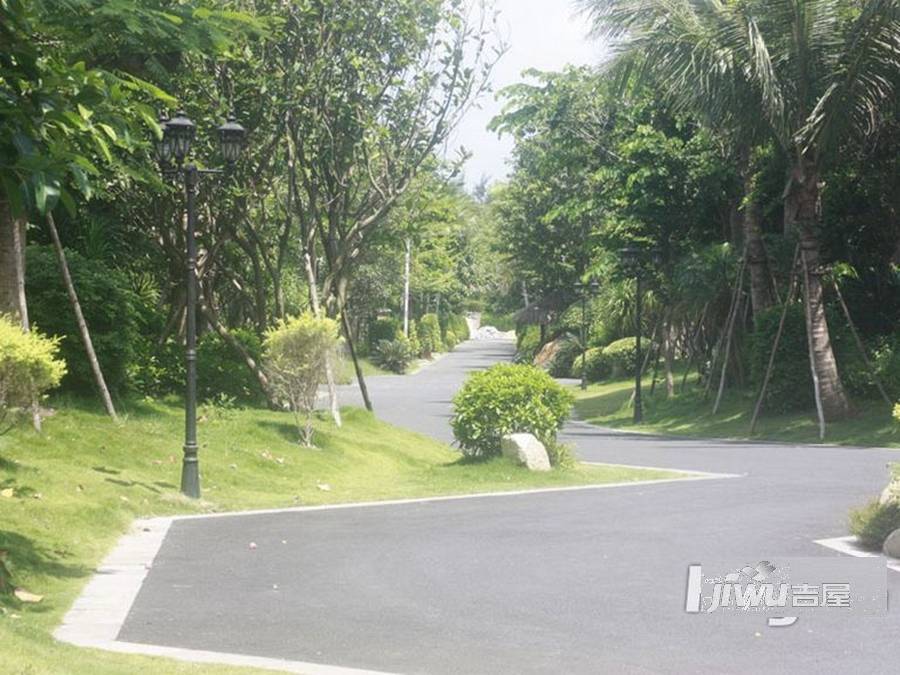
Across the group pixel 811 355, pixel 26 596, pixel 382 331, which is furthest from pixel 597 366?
pixel 26 596

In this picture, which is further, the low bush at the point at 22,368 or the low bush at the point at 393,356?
the low bush at the point at 393,356

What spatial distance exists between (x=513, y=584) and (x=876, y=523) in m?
3.70

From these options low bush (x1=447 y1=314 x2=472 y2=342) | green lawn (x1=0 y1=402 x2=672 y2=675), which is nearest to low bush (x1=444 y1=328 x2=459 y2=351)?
low bush (x1=447 y1=314 x2=472 y2=342)

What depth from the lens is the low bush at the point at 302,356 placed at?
2167 centimetres

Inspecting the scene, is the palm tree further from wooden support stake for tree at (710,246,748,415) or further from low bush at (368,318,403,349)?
low bush at (368,318,403,349)

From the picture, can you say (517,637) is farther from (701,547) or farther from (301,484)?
(301,484)

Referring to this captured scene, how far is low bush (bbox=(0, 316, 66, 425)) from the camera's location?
13.1 metres

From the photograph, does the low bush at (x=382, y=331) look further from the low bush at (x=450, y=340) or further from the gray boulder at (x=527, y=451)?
the gray boulder at (x=527, y=451)

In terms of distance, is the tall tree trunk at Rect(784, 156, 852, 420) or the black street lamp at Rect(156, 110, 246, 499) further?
the tall tree trunk at Rect(784, 156, 852, 420)

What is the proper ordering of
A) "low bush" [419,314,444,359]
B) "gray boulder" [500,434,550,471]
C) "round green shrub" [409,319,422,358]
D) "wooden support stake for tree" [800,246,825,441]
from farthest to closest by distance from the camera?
"low bush" [419,314,444,359], "round green shrub" [409,319,422,358], "wooden support stake for tree" [800,246,825,441], "gray boulder" [500,434,550,471]

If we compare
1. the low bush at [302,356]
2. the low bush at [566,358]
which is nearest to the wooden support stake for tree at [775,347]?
the low bush at [302,356]

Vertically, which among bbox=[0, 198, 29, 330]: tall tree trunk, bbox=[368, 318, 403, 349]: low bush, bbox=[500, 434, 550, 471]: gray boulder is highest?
bbox=[0, 198, 29, 330]: tall tree trunk

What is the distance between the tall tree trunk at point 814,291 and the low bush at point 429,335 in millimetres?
56862

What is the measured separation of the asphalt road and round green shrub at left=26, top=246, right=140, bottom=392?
21.5 ft
